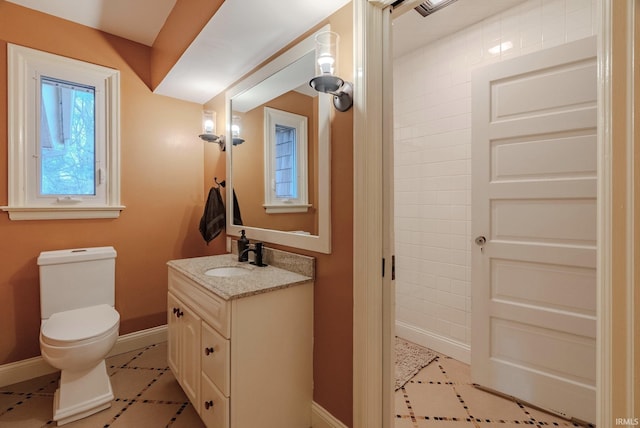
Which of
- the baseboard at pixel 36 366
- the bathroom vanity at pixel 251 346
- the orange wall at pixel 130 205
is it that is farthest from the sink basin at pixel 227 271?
the baseboard at pixel 36 366

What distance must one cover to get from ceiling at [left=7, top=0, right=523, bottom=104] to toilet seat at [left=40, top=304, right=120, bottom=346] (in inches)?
69.0

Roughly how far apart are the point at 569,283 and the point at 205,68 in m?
2.67

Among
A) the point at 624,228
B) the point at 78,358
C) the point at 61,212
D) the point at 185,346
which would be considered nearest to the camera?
the point at 624,228

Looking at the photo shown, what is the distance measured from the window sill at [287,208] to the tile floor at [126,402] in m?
1.29

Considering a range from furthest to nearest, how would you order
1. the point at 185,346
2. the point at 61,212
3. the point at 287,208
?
the point at 61,212 → the point at 287,208 → the point at 185,346

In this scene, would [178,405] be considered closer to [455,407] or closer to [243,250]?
[243,250]

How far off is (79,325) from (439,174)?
8.81 ft

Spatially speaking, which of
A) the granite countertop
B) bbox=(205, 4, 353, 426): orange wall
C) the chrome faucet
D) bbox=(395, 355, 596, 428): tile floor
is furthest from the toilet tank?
bbox=(395, 355, 596, 428): tile floor

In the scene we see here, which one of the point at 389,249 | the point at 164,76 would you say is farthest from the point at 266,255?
the point at 164,76

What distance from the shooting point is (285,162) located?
193cm

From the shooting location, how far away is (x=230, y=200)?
2.46 meters

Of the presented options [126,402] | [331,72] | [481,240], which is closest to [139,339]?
[126,402]

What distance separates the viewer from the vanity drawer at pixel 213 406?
1334mm

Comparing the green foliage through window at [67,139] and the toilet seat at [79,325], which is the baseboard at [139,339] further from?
the green foliage through window at [67,139]
